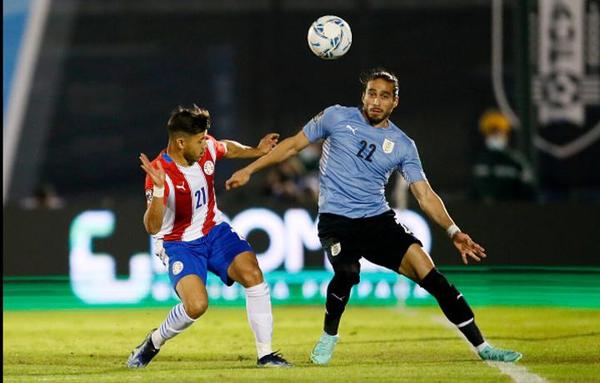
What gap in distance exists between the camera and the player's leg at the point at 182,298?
9484mm

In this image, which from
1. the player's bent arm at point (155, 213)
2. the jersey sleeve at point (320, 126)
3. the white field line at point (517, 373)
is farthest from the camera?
the jersey sleeve at point (320, 126)

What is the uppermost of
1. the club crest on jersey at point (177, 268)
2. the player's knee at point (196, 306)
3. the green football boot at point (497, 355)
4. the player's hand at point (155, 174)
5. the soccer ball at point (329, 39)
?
the soccer ball at point (329, 39)

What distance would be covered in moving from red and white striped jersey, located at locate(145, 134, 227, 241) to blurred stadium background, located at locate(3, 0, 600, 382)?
571 centimetres

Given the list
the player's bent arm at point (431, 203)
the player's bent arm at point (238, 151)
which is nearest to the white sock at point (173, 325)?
the player's bent arm at point (238, 151)

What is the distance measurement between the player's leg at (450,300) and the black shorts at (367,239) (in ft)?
0.37

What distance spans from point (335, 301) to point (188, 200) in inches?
47.5

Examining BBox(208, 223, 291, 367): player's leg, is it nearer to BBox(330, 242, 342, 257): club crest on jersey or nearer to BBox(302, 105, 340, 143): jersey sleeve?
BBox(330, 242, 342, 257): club crest on jersey

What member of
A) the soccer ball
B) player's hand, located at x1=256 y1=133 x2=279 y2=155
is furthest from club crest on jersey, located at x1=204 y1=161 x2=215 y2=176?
the soccer ball

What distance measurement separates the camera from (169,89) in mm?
21516

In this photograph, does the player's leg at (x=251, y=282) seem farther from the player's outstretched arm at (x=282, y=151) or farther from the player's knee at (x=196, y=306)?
the player's outstretched arm at (x=282, y=151)

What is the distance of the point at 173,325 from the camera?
9.56 meters

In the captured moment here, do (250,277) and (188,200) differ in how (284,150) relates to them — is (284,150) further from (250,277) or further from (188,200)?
(250,277)

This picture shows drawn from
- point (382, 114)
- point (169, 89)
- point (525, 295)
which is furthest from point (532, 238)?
point (169, 89)

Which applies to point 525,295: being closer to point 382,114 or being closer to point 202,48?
point 382,114
